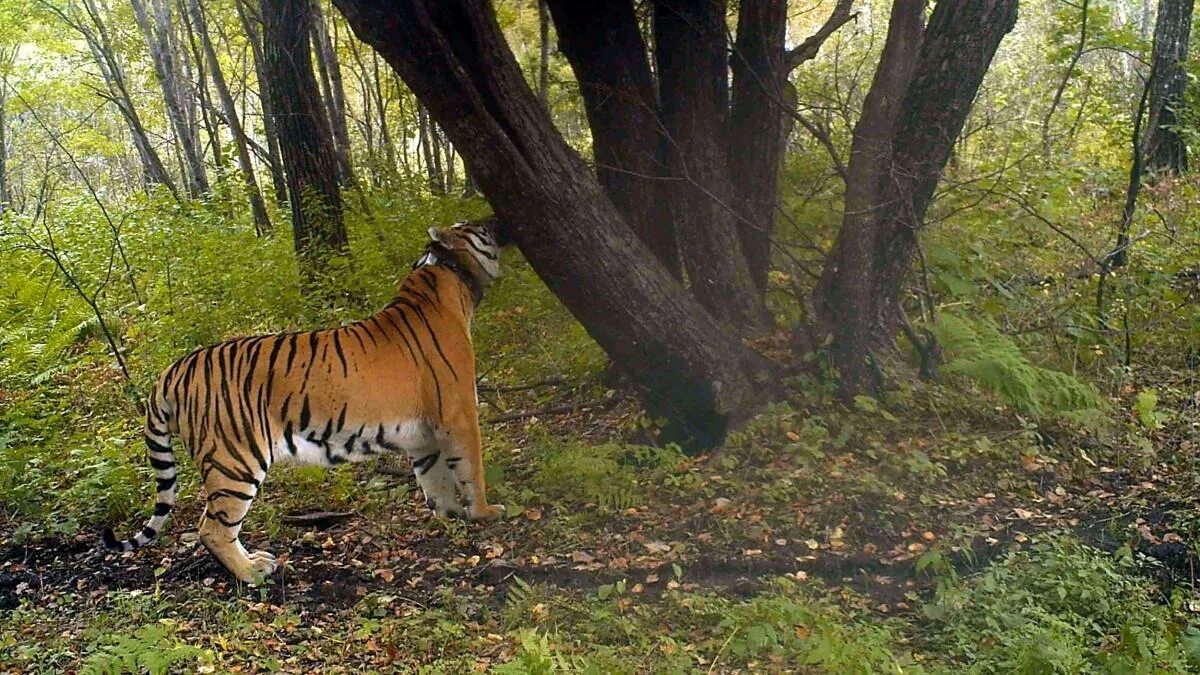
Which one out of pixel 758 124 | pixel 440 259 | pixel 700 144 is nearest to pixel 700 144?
pixel 700 144

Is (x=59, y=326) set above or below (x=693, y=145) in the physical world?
below

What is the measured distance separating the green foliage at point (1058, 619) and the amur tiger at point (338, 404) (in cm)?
261

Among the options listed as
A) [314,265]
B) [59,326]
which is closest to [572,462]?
[314,265]

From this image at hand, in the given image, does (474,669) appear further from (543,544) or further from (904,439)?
(904,439)

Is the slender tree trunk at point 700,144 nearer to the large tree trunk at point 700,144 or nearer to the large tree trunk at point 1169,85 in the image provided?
the large tree trunk at point 700,144

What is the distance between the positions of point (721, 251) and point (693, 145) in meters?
0.72

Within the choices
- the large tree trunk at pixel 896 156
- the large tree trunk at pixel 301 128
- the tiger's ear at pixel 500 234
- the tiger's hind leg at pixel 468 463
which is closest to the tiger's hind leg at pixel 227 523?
the tiger's hind leg at pixel 468 463

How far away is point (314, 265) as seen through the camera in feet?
28.1

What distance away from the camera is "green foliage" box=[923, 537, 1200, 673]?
11.8ft

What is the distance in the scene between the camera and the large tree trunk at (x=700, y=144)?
592 cm

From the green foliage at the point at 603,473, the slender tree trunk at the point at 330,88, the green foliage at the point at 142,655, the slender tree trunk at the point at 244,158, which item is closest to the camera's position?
the green foliage at the point at 142,655

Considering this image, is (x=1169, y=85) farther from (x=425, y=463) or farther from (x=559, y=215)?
(x=425, y=463)

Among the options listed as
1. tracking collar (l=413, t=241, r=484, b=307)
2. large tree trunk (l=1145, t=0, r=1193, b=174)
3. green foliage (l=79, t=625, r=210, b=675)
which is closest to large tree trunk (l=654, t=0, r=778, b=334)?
tracking collar (l=413, t=241, r=484, b=307)

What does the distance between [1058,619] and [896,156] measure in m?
2.88
